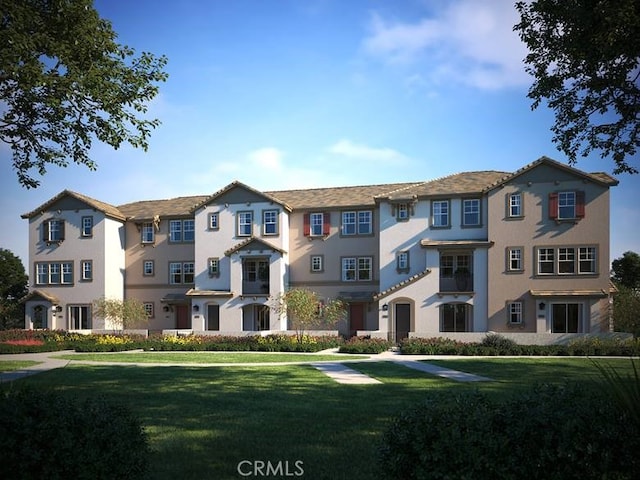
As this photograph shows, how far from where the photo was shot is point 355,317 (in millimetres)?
37844

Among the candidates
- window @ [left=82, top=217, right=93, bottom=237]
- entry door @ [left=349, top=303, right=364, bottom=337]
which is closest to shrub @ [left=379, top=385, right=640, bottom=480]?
entry door @ [left=349, top=303, right=364, bottom=337]

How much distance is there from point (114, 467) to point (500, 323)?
29.2m

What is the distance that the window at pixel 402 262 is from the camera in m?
Answer: 35.3

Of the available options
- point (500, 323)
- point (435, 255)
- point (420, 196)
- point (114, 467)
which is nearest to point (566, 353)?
point (500, 323)

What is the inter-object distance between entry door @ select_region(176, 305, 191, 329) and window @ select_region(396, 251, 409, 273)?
1695 centimetres

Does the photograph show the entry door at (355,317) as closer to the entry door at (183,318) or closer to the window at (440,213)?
the window at (440,213)

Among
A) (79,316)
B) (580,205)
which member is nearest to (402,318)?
(580,205)

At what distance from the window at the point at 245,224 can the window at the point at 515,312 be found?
1810cm

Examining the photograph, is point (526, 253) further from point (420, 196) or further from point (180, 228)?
point (180, 228)

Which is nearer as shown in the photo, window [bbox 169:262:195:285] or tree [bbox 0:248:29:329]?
window [bbox 169:262:195:285]

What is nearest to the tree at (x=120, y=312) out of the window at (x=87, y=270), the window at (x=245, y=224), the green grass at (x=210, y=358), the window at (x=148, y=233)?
the window at (x=87, y=270)

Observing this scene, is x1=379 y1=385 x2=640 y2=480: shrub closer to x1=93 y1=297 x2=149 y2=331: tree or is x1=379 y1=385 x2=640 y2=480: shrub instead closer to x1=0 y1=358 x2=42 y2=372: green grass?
x1=0 y1=358 x2=42 y2=372: green grass

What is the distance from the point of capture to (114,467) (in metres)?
6.09

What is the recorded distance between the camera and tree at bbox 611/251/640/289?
54750 millimetres
